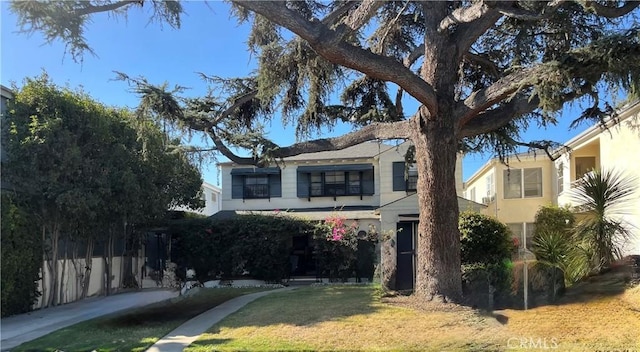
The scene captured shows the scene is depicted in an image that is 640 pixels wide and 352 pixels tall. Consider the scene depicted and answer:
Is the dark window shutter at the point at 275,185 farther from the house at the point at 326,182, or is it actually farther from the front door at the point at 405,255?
the front door at the point at 405,255

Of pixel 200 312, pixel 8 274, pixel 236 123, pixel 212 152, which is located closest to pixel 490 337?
pixel 200 312

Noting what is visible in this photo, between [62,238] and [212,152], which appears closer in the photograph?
[212,152]

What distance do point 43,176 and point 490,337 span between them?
11.3 m

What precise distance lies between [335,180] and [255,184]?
4.78 m

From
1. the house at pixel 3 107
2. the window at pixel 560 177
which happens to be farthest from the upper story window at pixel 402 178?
the house at pixel 3 107

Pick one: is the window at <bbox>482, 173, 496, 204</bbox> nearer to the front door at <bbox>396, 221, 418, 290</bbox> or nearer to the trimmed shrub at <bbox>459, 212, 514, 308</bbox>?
the front door at <bbox>396, 221, 418, 290</bbox>

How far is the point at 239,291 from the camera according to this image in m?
17.3

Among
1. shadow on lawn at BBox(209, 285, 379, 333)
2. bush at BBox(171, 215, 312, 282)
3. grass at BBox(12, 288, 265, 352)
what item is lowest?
grass at BBox(12, 288, 265, 352)

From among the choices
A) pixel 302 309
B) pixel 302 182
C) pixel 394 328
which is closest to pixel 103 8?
pixel 302 309

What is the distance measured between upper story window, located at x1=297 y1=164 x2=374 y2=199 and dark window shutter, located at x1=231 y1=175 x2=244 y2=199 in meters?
3.51

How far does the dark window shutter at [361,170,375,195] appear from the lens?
29.2 m

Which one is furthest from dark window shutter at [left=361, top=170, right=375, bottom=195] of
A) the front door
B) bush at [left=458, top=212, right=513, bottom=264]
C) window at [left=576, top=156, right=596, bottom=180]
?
bush at [left=458, top=212, right=513, bottom=264]

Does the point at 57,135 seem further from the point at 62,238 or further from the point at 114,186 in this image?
the point at 62,238

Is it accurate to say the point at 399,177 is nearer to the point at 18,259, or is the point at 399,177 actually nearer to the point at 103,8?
the point at 18,259
